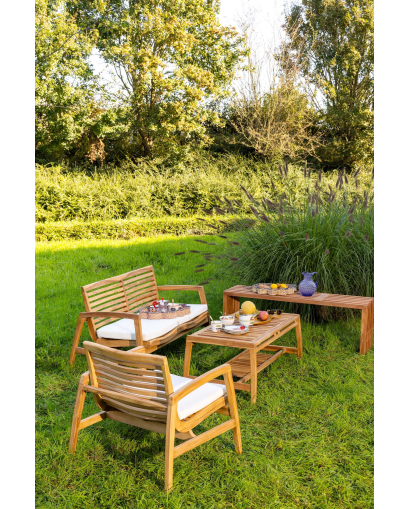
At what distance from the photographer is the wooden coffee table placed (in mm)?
3373

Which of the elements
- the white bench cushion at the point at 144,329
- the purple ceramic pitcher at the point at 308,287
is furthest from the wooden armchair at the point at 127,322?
the purple ceramic pitcher at the point at 308,287

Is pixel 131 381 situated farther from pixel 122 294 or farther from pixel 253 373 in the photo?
pixel 122 294

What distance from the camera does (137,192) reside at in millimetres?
11758

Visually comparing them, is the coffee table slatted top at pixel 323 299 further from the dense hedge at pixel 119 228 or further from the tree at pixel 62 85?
the tree at pixel 62 85

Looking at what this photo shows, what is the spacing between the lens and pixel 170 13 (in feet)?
49.3

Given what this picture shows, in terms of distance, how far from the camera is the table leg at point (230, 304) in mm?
4895

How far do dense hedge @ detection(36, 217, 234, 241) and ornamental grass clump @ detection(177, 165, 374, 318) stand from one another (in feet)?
13.7

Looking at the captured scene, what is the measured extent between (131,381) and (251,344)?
44.8 inches

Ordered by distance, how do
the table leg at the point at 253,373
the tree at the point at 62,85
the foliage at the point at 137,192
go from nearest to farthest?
1. the table leg at the point at 253,373
2. the foliage at the point at 137,192
3. the tree at the point at 62,85

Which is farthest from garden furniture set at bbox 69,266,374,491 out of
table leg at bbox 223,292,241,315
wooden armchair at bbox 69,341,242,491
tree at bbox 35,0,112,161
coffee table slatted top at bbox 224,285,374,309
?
tree at bbox 35,0,112,161

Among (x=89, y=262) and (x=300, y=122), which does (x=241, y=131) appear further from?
(x=89, y=262)

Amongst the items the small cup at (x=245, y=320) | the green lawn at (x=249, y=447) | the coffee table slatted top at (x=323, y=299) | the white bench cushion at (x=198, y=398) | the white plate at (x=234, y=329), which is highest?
the coffee table slatted top at (x=323, y=299)

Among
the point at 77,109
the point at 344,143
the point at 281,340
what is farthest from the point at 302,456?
the point at 344,143

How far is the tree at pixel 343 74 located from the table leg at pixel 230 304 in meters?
14.4
